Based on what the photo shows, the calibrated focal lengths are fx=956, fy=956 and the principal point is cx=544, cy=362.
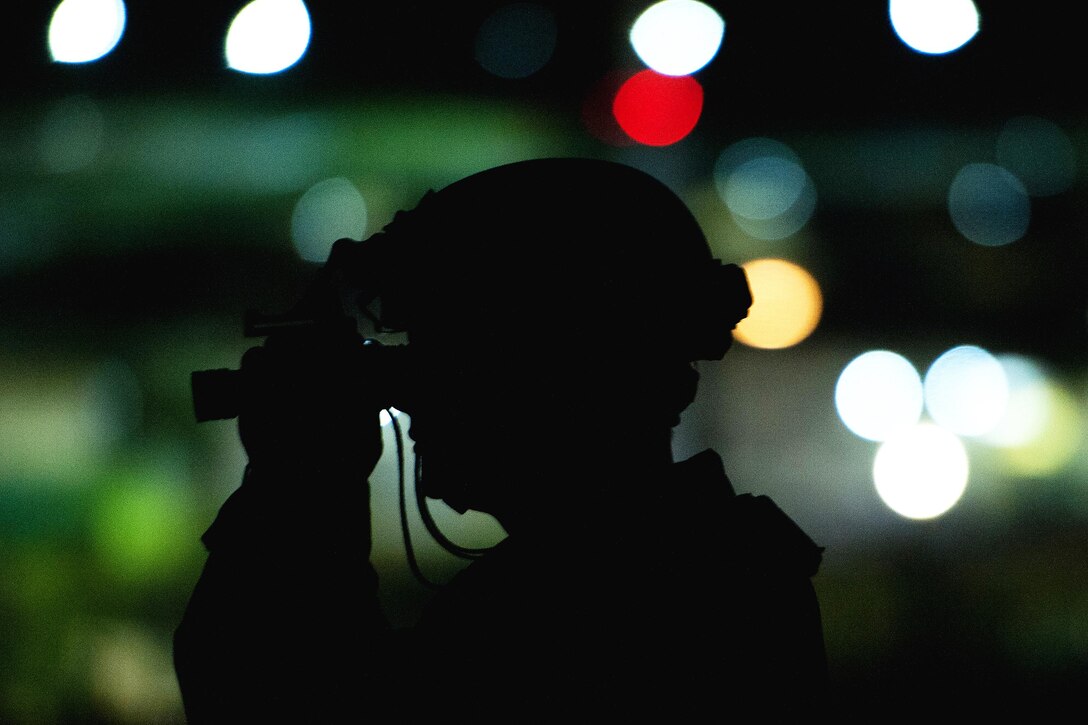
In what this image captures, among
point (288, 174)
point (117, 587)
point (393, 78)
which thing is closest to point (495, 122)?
point (393, 78)

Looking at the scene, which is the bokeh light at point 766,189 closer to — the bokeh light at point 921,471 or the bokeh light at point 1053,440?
the bokeh light at point 921,471

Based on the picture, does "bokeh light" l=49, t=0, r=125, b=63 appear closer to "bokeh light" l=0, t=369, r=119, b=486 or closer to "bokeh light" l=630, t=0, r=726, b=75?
"bokeh light" l=630, t=0, r=726, b=75

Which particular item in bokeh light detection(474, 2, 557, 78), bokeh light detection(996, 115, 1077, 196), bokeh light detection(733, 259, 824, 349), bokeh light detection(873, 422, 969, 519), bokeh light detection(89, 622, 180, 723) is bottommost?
bokeh light detection(89, 622, 180, 723)

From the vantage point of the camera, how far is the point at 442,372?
2.52 feet

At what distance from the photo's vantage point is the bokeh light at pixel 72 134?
3.49 m

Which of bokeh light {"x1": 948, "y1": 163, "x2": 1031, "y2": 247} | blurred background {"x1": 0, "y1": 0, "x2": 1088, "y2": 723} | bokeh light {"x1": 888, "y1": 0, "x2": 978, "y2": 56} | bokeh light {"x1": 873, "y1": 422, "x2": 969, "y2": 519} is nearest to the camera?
bokeh light {"x1": 888, "y1": 0, "x2": 978, "y2": 56}

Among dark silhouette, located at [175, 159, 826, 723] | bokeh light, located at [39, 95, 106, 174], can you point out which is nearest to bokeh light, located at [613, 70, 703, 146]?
bokeh light, located at [39, 95, 106, 174]

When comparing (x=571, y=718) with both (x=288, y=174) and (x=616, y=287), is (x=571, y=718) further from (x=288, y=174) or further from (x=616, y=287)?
(x=288, y=174)

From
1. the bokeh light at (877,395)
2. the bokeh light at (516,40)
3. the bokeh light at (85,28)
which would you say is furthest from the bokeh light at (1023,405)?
the bokeh light at (85,28)

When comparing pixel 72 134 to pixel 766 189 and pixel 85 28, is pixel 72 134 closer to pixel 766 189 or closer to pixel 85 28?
pixel 85 28

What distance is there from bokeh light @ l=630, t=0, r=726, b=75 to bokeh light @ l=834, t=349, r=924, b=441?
7.24ft

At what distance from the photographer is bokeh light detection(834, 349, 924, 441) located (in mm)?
4980

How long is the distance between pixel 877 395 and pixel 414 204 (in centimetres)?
269

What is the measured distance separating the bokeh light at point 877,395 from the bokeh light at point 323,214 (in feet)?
8.61
